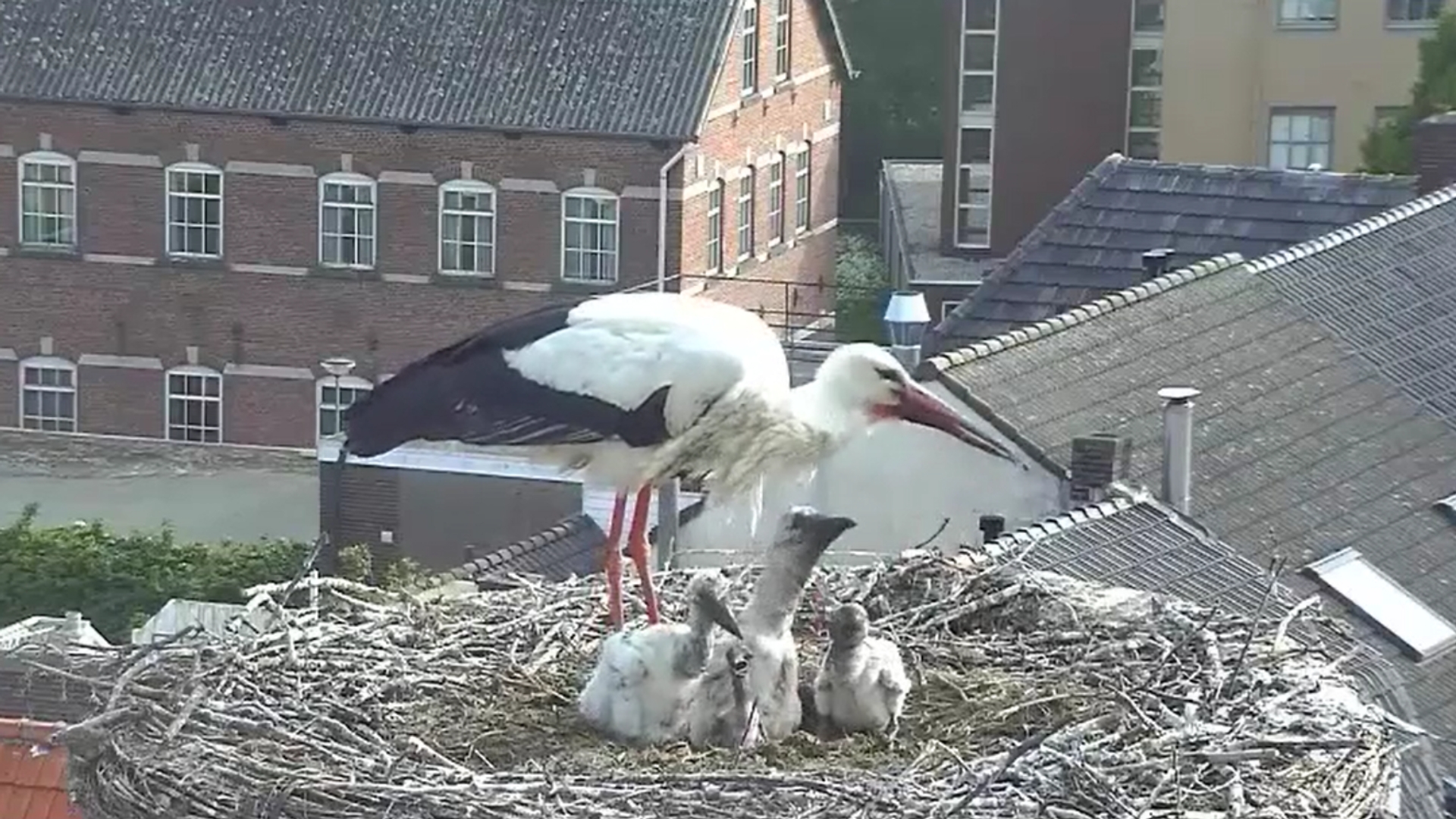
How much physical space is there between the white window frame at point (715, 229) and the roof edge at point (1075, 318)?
1650 cm

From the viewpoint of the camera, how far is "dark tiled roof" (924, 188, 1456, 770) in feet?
47.9

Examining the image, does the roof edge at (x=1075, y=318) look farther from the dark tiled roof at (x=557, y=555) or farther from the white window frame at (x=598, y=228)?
the white window frame at (x=598, y=228)

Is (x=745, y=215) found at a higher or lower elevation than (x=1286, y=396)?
lower

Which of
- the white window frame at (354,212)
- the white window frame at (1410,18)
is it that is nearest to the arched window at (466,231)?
the white window frame at (354,212)

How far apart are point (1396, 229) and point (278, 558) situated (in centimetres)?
1116

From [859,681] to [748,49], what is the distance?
26577mm

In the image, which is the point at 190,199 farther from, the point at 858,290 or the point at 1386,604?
the point at 1386,604

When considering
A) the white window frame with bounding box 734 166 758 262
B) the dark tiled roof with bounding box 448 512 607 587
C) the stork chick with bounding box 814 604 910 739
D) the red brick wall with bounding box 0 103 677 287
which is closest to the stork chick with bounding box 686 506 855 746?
the stork chick with bounding box 814 604 910 739

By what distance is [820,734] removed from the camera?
343 inches

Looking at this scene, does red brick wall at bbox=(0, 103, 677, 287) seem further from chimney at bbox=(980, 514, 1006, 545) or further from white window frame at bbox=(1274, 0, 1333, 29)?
chimney at bbox=(980, 514, 1006, 545)

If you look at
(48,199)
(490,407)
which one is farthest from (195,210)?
(490,407)

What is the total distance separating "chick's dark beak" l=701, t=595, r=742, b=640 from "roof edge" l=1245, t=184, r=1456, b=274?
8.89m

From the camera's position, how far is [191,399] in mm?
34719

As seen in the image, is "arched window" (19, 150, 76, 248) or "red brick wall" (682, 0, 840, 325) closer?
"red brick wall" (682, 0, 840, 325)
